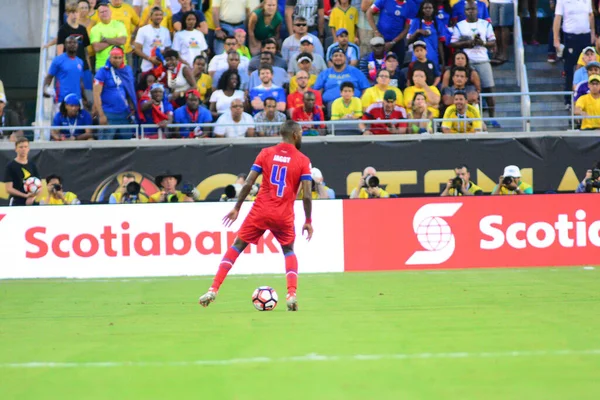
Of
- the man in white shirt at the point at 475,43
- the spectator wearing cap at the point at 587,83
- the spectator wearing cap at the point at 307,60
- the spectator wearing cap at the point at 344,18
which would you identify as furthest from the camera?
the spectator wearing cap at the point at 344,18

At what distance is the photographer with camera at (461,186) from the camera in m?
18.8

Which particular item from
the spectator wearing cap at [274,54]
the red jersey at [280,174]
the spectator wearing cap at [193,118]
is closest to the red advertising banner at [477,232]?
the spectator wearing cap at [193,118]

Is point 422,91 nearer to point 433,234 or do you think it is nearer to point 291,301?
point 433,234

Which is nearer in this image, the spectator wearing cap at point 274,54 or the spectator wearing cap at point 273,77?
the spectator wearing cap at point 273,77

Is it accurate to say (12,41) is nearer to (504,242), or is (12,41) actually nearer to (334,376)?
(504,242)

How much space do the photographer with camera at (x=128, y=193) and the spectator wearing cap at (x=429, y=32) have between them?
6441 millimetres

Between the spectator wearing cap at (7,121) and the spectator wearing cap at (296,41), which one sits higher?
the spectator wearing cap at (296,41)

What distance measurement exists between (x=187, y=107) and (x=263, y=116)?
1.56 meters

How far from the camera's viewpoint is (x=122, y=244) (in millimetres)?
17734

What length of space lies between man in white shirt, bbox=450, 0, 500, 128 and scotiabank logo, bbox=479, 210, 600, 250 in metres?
4.08

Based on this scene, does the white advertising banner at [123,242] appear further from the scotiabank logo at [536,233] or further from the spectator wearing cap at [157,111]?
the scotiabank logo at [536,233]

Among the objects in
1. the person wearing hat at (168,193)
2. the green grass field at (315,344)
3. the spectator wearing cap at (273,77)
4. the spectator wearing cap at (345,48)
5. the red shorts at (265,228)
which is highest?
the spectator wearing cap at (345,48)

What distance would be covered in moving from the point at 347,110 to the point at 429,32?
2653 millimetres

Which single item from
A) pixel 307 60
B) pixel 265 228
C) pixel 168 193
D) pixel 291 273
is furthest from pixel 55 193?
pixel 291 273
